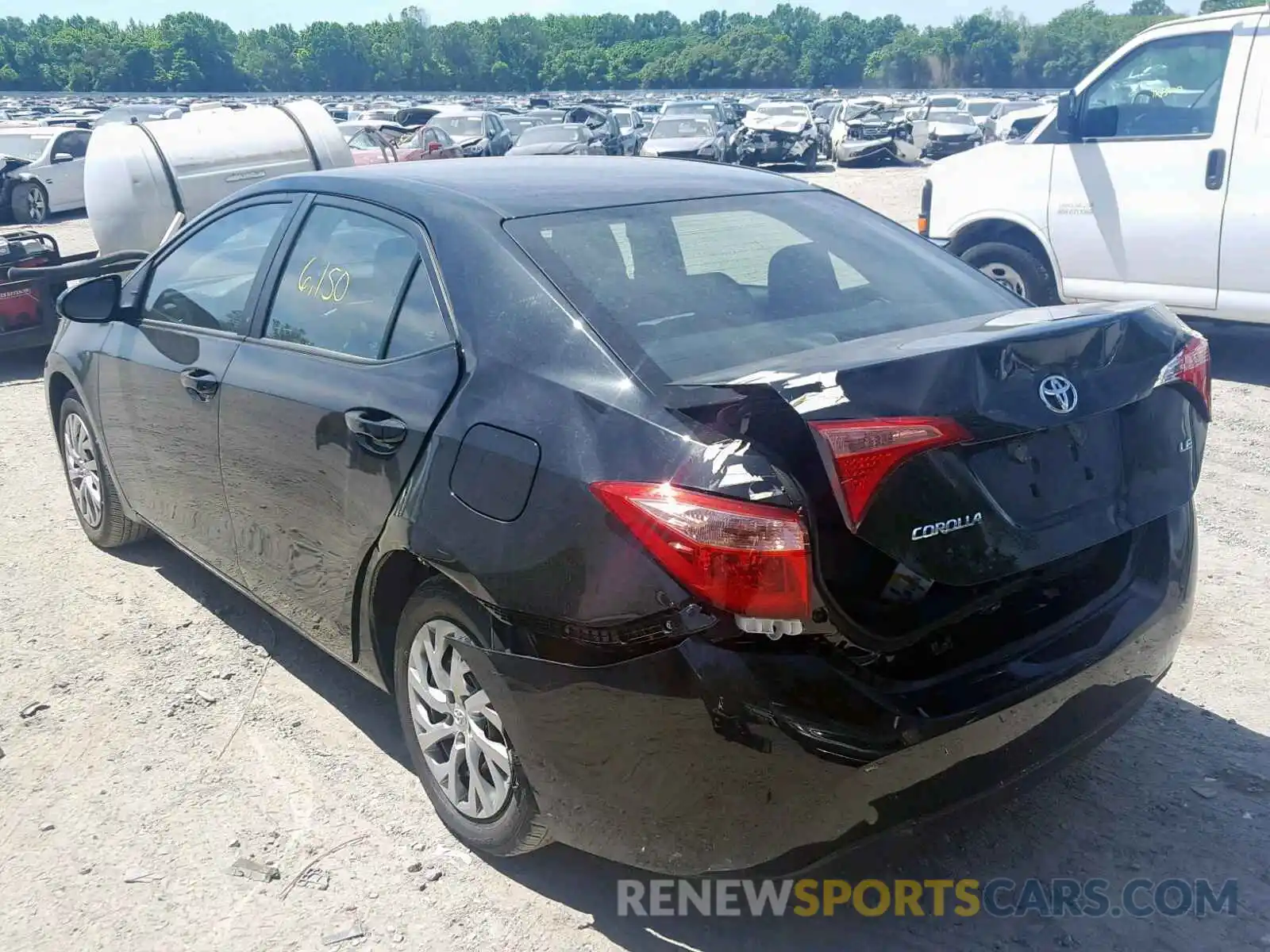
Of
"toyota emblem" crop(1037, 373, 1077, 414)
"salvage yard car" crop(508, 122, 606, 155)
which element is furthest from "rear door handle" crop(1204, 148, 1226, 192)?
"salvage yard car" crop(508, 122, 606, 155)

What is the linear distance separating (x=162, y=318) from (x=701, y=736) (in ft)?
9.60

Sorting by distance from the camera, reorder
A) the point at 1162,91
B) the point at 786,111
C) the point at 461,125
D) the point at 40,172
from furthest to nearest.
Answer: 1. the point at 786,111
2. the point at 461,125
3. the point at 40,172
4. the point at 1162,91

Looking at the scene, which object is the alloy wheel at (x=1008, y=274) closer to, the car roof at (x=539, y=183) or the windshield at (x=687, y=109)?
the car roof at (x=539, y=183)

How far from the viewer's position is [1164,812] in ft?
10.1

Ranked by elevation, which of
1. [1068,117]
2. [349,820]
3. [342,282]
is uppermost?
[1068,117]

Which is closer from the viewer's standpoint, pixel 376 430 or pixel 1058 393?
pixel 1058 393

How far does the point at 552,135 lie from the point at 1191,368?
23.7m

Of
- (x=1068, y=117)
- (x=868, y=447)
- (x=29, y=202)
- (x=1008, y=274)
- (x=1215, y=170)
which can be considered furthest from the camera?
(x=29, y=202)

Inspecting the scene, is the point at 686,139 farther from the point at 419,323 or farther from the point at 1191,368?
the point at 1191,368

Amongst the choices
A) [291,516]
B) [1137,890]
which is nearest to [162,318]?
[291,516]

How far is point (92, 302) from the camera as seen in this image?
14.4 feet

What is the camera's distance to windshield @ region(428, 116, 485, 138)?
26625mm

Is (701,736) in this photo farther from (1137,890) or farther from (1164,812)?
(1164,812)

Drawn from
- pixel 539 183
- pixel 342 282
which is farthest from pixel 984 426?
pixel 342 282
